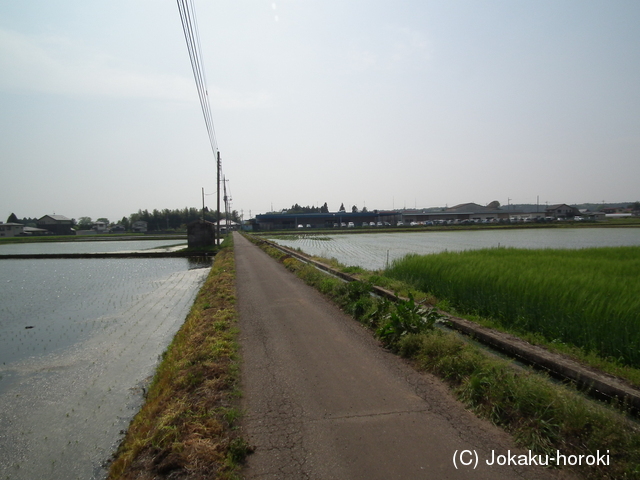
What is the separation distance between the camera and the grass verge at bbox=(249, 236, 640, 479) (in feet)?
10.2

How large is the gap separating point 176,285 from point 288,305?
9282 mm

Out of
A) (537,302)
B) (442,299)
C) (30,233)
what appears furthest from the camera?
(30,233)

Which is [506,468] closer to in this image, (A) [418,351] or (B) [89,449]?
(A) [418,351]

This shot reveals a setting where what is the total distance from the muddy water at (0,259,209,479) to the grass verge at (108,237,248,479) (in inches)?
24.0

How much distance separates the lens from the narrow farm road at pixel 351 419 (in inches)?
125

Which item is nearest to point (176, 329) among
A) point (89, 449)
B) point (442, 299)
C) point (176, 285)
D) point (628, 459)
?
point (89, 449)

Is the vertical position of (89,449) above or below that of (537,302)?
below

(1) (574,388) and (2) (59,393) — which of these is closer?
(1) (574,388)

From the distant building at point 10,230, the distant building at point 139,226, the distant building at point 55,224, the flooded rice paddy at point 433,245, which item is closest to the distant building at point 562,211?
the flooded rice paddy at point 433,245

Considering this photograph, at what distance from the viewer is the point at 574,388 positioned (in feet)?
14.3

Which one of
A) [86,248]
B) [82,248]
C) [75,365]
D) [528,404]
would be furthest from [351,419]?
[82,248]

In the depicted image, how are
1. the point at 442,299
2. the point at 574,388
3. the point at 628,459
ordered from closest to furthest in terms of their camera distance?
the point at 628,459 < the point at 574,388 < the point at 442,299

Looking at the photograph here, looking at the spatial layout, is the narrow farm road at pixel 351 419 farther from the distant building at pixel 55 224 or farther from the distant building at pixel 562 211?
the distant building at pixel 55 224

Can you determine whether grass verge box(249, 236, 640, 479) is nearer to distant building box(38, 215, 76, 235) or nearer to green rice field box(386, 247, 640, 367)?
green rice field box(386, 247, 640, 367)
